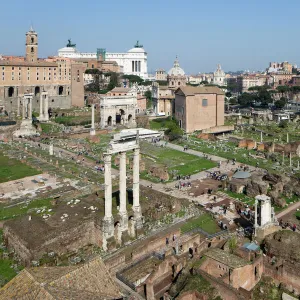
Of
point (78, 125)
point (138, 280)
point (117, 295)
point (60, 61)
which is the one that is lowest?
point (138, 280)

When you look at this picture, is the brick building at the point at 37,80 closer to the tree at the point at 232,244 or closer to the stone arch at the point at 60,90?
the stone arch at the point at 60,90

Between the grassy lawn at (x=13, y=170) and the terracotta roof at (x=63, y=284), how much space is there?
74.3ft

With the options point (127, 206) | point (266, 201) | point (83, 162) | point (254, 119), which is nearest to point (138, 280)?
point (127, 206)

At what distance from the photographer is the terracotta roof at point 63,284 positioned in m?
12.1

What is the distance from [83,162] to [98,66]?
61840 mm

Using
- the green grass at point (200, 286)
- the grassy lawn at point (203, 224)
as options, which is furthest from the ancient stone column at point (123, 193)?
the green grass at point (200, 286)

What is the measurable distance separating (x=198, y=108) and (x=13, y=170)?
32.5 meters

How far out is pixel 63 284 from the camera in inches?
500

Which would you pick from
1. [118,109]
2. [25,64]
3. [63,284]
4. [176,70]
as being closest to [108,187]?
[63,284]

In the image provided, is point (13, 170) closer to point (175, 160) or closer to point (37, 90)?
point (175, 160)

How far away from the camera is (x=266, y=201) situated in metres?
23.0

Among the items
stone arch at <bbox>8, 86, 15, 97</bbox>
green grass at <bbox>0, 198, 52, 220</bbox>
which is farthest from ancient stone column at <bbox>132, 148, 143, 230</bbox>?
stone arch at <bbox>8, 86, 15, 97</bbox>

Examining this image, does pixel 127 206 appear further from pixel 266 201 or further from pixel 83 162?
pixel 83 162

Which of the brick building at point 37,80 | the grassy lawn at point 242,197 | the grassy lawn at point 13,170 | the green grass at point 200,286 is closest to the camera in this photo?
→ the green grass at point 200,286
